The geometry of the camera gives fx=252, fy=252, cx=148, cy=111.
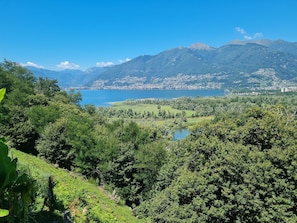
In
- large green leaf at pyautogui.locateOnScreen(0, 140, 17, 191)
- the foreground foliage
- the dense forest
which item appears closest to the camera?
large green leaf at pyautogui.locateOnScreen(0, 140, 17, 191)

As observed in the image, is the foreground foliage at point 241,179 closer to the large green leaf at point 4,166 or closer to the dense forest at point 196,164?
the dense forest at point 196,164

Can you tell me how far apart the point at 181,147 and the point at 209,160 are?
4.48m

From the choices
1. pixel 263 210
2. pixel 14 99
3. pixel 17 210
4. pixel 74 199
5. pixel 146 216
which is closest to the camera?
pixel 17 210

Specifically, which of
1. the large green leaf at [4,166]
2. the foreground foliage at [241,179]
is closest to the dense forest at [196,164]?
the foreground foliage at [241,179]

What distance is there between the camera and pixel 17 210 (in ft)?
5.75

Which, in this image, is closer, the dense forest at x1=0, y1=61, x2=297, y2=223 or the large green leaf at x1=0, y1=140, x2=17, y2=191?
the large green leaf at x1=0, y1=140, x2=17, y2=191

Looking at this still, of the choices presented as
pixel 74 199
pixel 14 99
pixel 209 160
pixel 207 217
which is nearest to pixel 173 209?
pixel 207 217

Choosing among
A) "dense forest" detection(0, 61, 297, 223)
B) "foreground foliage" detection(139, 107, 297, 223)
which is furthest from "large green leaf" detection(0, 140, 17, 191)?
"foreground foliage" detection(139, 107, 297, 223)

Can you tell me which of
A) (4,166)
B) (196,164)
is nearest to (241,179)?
(196,164)

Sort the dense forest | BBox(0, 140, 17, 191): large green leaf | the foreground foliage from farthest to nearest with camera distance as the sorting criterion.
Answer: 1. the dense forest
2. the foreground foliage
3. BBox(0, 140, 17, 191): large green leaf

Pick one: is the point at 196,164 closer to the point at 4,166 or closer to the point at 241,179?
the point at 241,179

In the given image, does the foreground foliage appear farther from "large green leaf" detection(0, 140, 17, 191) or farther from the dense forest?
"large green leaf" detection(0, 140, 17, 191)

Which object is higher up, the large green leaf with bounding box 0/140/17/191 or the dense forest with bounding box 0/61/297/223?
the large green leaf with bounding box 0/140/17/191

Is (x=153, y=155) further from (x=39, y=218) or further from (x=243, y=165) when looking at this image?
(x=39, y=218)
